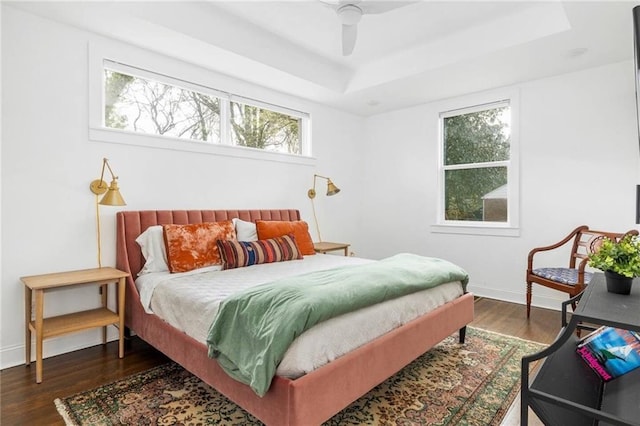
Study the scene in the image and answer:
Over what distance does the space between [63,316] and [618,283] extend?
11.5 ft

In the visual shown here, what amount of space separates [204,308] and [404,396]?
1.28m

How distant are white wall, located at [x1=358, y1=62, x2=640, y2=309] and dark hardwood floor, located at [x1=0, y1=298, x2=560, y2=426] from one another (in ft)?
2.99

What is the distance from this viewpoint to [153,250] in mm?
2898

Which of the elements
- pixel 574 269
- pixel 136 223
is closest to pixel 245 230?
pixel 136 223

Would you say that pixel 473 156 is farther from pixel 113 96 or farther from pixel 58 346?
pixel 58 346

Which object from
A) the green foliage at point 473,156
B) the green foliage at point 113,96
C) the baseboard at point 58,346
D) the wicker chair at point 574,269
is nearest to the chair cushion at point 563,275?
the wicker chair at point 574,269

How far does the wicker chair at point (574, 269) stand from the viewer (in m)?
3.01

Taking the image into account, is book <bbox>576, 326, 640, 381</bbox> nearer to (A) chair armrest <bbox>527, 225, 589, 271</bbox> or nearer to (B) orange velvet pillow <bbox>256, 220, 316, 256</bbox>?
(A) chair armrest <bbox>527, 225, 589, 271</bbox>

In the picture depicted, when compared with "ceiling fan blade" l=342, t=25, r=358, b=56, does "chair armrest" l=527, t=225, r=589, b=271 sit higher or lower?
lower

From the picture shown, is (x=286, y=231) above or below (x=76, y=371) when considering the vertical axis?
above

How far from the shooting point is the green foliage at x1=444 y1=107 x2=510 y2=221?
4.24 m

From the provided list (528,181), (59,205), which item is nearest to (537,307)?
(528,181)

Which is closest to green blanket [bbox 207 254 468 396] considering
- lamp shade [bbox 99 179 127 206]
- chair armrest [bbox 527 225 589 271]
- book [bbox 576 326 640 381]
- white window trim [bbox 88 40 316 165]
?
book [bbox 576 326 640 381]

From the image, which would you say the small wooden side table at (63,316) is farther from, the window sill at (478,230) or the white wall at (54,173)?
the window sill at (478,230)
